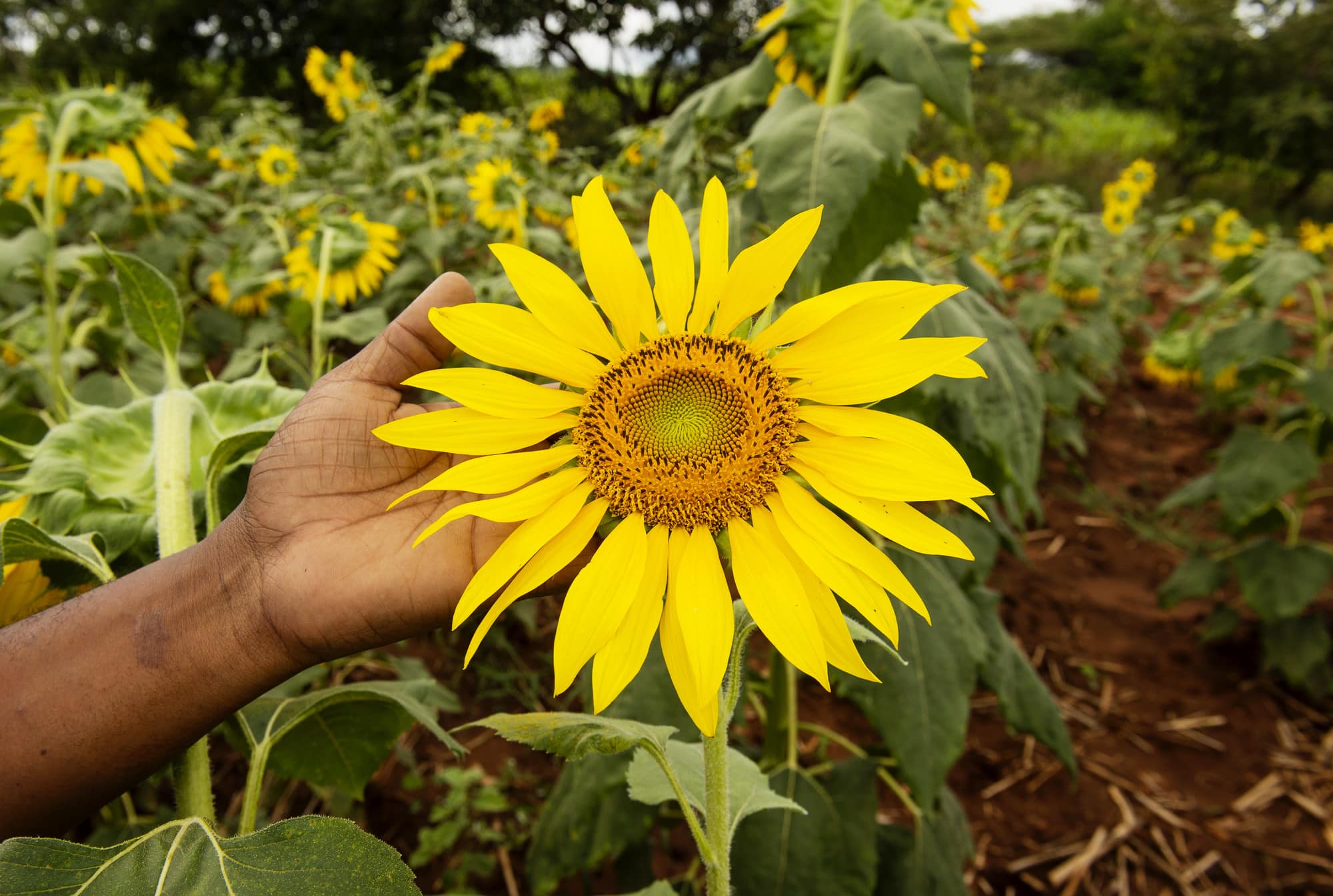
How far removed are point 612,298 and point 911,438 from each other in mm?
329

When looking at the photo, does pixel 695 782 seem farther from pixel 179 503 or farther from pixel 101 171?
pixel 101 171

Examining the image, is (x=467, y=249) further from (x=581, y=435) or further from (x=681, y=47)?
(x=681, y=47)

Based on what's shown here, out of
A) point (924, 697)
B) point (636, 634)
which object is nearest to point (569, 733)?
point (636, 634)

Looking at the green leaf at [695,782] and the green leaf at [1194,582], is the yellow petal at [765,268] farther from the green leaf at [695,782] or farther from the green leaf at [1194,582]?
the green leaf at [1194,582]

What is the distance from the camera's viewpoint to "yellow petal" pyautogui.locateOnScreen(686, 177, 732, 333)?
0.81 metres

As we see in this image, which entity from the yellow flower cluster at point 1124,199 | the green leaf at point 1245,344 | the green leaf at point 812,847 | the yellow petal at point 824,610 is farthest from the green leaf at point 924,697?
the yellow flower cluster at point 1124,199

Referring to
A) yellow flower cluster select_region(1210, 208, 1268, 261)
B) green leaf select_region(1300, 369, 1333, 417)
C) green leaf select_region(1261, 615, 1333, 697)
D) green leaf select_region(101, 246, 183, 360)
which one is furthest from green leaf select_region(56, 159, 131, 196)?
yellow flower cluster select_region(1210, 208, 1268, 261)

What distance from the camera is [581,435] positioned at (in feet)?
2.97

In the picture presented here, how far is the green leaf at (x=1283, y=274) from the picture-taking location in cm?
283

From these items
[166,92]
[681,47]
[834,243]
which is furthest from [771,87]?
[166,92]

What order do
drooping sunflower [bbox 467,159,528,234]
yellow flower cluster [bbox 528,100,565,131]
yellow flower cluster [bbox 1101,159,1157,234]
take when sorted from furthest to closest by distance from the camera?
yellow flower cluster [bbox 1101,159,1157,234]
yellow flower cluster [bbox 528,100,565,131]
drooping sunflower [bbox 467,159,528,234]

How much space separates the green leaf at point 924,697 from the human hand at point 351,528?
80 cm

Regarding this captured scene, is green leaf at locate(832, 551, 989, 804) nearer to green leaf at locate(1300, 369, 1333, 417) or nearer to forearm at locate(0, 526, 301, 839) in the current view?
forearm at locate(0, 526, 301, 839)

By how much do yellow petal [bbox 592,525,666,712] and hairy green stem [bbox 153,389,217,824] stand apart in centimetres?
47
